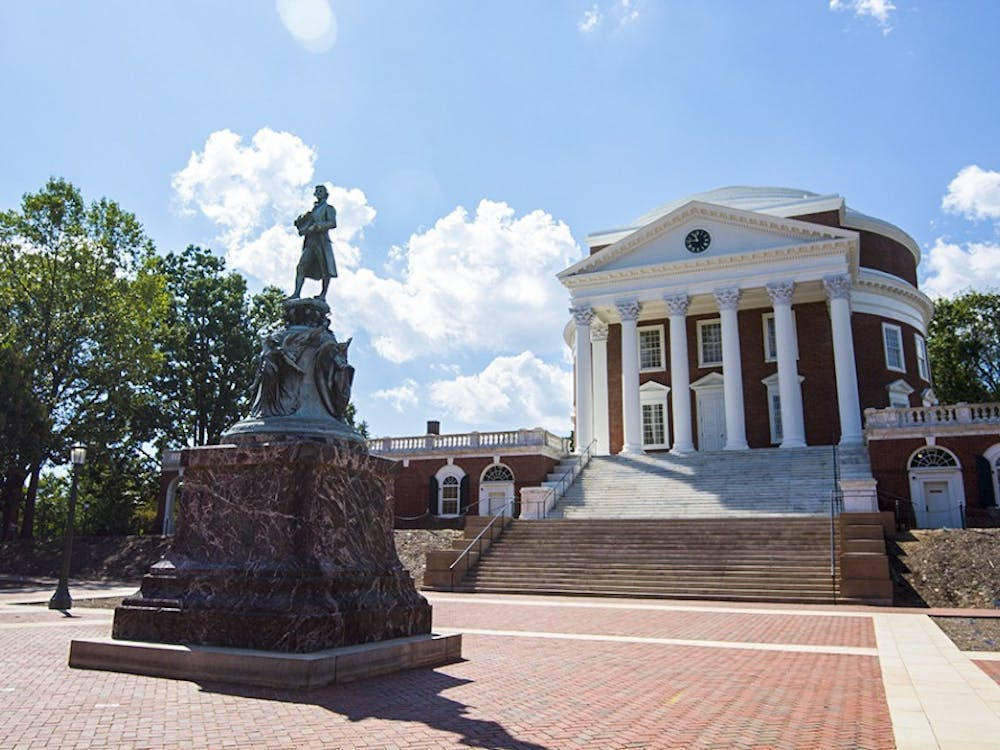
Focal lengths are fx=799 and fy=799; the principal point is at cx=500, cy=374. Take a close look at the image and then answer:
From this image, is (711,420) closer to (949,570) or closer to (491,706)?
(949,570)

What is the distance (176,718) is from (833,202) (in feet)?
137

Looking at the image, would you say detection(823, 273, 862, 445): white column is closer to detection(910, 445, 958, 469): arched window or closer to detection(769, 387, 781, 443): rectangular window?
detection(769, 387, 781, 443): rectangular window

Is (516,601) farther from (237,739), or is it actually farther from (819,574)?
(237,739)

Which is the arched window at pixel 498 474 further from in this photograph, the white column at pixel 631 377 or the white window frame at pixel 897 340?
the white window frame at pixel 897 340

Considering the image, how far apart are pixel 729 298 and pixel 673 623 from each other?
25483 millimetres

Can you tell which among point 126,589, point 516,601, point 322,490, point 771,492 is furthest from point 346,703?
point 771,492

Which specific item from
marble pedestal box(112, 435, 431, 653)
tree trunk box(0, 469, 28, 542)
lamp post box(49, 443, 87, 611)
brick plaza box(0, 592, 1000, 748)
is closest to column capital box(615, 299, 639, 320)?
lamp post box(49, 443, 87, 611)

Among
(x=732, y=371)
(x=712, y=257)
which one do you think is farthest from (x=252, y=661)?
(x=712, y=257)

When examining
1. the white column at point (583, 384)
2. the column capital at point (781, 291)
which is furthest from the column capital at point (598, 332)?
the column capital at point (781, 291)

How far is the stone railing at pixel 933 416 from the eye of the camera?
28719mm

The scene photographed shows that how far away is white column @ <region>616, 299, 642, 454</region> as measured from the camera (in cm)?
3722

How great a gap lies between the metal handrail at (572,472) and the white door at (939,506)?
13.2 metres

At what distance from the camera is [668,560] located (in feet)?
73.3

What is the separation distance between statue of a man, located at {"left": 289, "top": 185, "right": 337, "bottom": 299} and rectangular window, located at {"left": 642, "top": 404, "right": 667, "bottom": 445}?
31.2 meters
